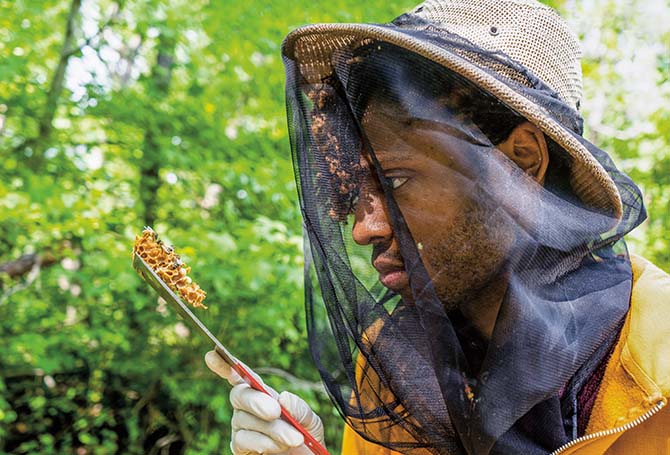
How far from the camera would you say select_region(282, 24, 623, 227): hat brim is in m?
1.37

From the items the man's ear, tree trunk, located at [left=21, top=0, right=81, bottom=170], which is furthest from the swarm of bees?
tree trunk, located at [left=21, top=0, right=81, bottom=170]

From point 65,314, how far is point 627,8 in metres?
7.90

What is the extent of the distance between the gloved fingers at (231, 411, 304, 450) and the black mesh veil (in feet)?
0.51

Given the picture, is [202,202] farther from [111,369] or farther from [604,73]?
[604,73]

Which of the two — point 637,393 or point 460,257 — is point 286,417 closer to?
point 460,257

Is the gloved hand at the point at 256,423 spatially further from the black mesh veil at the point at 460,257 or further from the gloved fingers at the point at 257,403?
the black mesh veil at the point at 460,257

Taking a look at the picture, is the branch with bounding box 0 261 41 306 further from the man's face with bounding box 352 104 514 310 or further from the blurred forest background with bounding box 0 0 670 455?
the man's face with bounding box 352 104 514 310

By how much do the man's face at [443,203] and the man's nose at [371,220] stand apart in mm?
33

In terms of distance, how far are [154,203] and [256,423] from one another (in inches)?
129

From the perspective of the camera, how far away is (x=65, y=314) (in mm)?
4430

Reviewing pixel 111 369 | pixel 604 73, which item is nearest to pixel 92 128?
pixel 111 369

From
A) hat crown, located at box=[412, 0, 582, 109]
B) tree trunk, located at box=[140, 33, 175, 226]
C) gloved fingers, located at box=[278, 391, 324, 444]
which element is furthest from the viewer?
tree trunk, located at box=[140, 33, 175, 226]

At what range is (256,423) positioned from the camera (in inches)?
67.9

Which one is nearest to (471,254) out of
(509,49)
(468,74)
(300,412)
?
(468,74)
